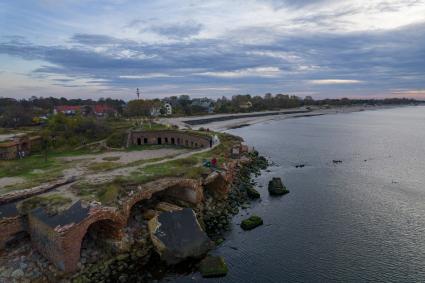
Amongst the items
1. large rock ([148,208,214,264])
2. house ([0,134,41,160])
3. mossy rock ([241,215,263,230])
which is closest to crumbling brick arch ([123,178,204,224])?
large rock ([148,208,214,264])

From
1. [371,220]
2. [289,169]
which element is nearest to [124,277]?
[371,220]

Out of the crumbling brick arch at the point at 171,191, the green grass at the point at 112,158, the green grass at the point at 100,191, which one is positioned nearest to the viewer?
the green grass at the point at 100,191

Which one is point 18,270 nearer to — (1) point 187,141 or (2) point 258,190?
(2) point 258,190

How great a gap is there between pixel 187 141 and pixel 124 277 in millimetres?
39080

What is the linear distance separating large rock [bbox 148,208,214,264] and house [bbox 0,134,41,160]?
30909 millimetres

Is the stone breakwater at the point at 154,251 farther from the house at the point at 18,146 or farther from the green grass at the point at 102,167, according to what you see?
the house at the point at 18,146

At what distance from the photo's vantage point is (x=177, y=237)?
20.9 m

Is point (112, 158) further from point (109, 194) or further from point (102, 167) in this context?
point (109, 194)

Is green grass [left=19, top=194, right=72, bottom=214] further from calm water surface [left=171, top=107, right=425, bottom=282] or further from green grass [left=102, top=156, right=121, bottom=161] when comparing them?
green grass [left=102, top=156, right=121, bottom=161]

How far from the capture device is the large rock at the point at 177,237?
20.2 m

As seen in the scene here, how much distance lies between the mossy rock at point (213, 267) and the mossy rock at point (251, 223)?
5355 millimetres

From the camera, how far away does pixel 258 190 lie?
3450cm

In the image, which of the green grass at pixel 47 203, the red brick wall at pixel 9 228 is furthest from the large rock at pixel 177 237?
the red brick wall at pixel 9 228

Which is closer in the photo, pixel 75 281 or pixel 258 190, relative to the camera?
pixel 75 281
